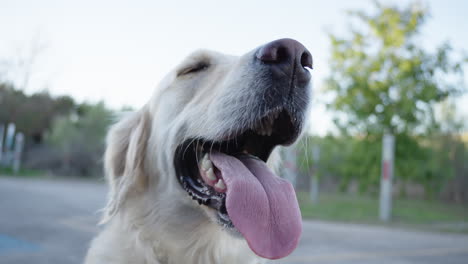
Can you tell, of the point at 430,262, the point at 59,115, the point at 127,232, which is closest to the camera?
the point at 127,232

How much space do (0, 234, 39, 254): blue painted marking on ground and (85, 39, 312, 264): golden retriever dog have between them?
311 cm

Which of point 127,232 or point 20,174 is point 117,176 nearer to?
point 127,232

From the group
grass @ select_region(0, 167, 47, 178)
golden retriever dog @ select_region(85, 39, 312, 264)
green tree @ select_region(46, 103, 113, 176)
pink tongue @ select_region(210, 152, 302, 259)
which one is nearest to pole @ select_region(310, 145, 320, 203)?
golden retriever dog @ select_region(85, 39, 312, 264)

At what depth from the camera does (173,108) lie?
2.78 meters

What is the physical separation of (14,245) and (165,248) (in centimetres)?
398

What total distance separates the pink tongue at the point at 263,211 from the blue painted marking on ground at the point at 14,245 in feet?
13.7

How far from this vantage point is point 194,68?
2.84 metres

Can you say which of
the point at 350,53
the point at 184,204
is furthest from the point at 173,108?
the point at 350,53

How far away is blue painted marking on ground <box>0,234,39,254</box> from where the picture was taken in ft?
16.9

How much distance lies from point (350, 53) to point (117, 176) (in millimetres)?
13943

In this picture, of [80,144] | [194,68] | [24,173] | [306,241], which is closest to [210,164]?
[194,68]

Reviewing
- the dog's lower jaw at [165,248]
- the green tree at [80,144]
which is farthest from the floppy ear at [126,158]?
the green tree at [80,144]

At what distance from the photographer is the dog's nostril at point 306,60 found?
6.72 feet

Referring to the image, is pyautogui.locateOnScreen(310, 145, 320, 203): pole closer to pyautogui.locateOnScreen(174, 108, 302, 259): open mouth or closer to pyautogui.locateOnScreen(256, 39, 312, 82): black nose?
pyautogui.locateOnScreen(174, 108, 302, 259): open mouth
